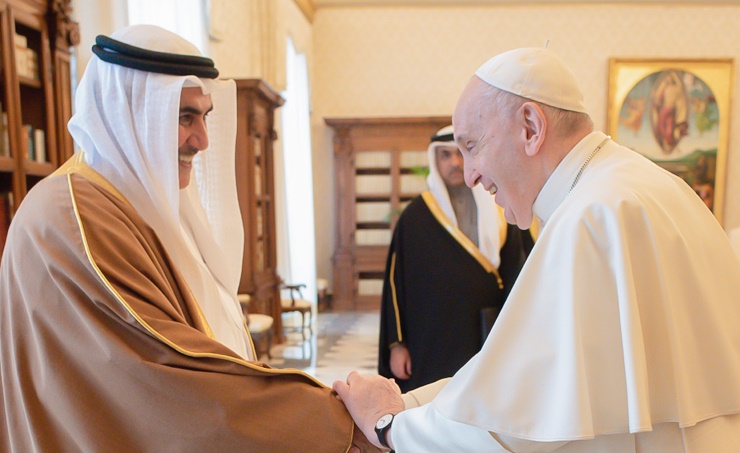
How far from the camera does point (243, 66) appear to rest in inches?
239

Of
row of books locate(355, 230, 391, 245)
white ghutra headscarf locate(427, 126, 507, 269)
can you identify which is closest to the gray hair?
white ghutra headscarf locate(427, 126, 507, 269)

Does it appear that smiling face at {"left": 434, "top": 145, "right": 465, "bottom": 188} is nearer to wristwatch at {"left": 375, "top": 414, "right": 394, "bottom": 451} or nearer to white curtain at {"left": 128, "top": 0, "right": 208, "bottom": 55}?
wristwatch at {"left": 375, "top": 414, "right": 394, "bottom": 451}

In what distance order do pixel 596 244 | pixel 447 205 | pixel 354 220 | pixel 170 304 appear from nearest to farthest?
Answer: pixel 596 244 < pixel 170 304 < pixel 447 205 < pixel 354 220

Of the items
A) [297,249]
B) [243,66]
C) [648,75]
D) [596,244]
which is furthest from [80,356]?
[648,75]

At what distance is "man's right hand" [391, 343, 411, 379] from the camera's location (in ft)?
9.43

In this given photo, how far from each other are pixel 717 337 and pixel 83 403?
4.19 feet

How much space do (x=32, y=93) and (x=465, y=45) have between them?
7.44m

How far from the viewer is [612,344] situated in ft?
3.34

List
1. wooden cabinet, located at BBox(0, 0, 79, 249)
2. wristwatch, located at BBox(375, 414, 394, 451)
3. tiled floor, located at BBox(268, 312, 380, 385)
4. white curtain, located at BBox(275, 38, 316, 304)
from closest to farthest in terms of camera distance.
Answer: wristwatch, located at BBox(375, 414, 394, 451)
wooden cabinet, located at BBox(0, 0, 79, 249)
tiled floor, located at BBox(268, 312, 380, 385)
white curtain, located at BBox(275, 38, 316, 304)

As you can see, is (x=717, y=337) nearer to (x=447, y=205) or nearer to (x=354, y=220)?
(x=447, y=205)

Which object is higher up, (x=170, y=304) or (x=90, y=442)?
(x=170, y=304)

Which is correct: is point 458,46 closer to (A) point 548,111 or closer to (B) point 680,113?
(B) point 680,113

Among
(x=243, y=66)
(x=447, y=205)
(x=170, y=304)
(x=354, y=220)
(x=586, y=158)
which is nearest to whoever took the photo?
(x=586, y=158)

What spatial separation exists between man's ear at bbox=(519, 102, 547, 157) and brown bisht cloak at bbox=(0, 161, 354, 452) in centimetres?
80
